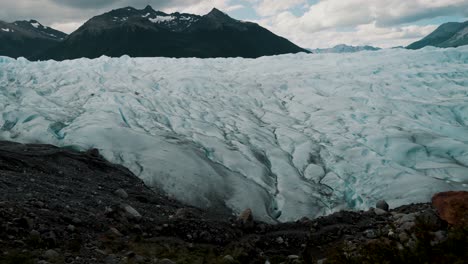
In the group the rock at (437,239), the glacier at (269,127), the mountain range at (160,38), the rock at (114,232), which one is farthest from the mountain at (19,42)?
the rock at (437,239)

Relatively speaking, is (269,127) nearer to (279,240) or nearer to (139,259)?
(279,240)

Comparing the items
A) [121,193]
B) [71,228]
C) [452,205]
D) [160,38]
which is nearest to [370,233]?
[452,205]

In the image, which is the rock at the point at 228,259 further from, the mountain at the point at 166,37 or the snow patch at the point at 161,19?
the snow patch at the point at 161,19

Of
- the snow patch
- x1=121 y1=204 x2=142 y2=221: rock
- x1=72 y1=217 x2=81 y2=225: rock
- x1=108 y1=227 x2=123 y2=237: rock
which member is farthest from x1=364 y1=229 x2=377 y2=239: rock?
the snow patch

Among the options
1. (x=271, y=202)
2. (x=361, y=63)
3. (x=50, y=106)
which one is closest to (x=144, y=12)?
(x=361, y=63)

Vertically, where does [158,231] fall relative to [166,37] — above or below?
above

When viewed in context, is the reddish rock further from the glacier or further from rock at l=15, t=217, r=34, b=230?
the glacier

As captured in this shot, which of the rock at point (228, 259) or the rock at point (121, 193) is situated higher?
the rock at point (228, 259)
